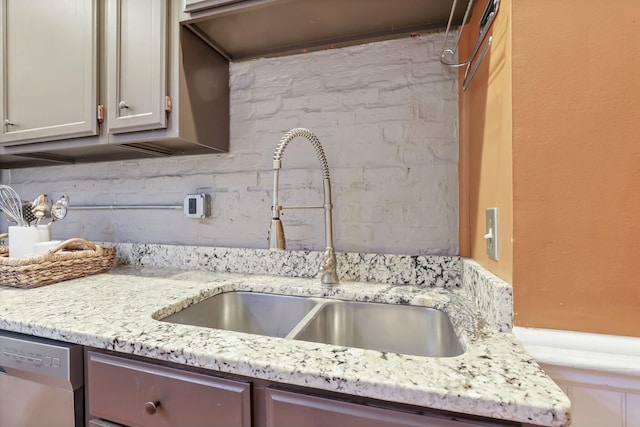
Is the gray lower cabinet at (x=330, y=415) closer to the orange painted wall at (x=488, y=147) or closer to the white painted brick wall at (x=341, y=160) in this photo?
the orange painted wall at (x=488, y=147)

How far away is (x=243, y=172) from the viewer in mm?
1240

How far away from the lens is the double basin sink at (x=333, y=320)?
0.81 metres

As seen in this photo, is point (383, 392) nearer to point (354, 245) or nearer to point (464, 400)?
point (464, 400)

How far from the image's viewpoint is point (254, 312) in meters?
1.02

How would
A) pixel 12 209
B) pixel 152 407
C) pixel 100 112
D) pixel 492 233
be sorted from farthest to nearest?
pixel 12 209 → pixel 100 112 → pixel 492 233 → pixel 152 407

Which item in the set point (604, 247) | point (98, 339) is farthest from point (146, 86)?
point (604, 247)

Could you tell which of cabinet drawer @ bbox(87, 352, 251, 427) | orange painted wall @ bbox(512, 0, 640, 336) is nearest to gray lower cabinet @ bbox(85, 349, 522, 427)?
cabinet drawer @ bbox(87, 352, 251, 427)

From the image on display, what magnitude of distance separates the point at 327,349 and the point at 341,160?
2.36 feet

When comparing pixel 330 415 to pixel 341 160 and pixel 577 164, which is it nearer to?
pixel 577 164

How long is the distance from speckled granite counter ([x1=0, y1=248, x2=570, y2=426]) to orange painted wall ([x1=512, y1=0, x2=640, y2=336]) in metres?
0.13

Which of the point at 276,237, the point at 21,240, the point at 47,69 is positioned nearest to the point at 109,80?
the point at 47,69

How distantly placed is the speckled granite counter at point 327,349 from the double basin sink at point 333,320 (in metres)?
0.03

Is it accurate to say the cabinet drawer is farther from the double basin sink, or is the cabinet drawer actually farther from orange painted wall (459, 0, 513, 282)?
orange painted wall (459, 0, 513, 282)

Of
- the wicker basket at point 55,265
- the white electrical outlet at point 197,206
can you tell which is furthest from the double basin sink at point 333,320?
the wicker basket at point 55,265
